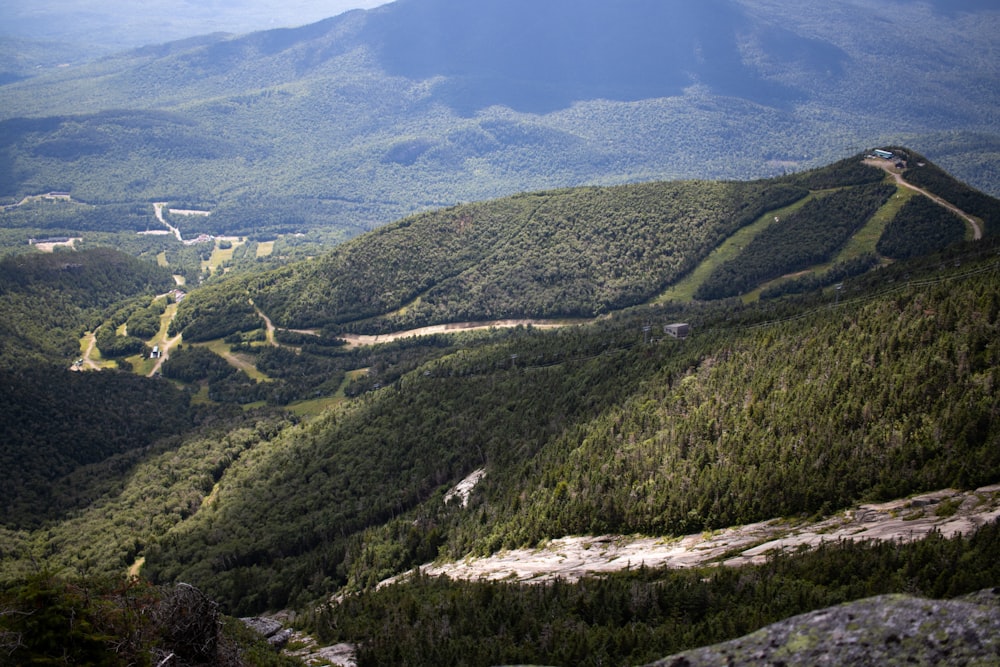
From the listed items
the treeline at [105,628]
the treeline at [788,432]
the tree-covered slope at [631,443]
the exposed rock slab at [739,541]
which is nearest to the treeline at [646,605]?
the exposed rock slab at [739,541]

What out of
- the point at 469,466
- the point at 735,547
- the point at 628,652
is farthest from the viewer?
the point at 469,466

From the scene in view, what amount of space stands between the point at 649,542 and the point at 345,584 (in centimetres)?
4214

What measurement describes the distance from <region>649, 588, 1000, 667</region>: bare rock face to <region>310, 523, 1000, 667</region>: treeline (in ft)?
22.2

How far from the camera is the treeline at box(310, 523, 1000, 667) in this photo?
137 ft

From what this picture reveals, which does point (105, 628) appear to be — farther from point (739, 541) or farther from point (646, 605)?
point (739, 541)

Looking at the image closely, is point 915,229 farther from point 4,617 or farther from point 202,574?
point 4,617

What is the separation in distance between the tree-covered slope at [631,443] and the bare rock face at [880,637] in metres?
32.5

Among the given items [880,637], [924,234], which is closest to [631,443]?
[880,637]

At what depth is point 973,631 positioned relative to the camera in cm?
2786

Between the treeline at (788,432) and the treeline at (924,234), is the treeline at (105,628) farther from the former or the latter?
the treeline at (924,234)

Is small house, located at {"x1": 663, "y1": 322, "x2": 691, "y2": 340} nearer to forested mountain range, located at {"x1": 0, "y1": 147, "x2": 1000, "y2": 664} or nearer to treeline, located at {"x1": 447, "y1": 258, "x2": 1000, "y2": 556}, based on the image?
forested mountain range, located at {"x1": 0, "y1": 147, "x2": 1000, "y2": 664}

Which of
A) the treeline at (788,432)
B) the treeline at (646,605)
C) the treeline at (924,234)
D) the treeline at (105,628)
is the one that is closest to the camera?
the treeline at (105,628)

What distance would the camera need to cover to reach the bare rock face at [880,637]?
90.9 ft

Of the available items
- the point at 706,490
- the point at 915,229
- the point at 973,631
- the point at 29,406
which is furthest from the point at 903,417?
the point at 29,406
